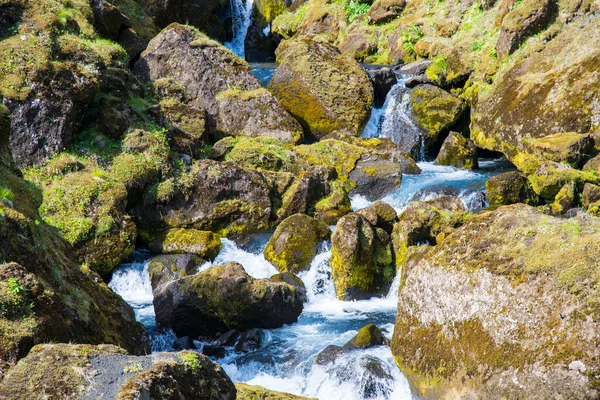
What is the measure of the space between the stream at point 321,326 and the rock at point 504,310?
1.35 m

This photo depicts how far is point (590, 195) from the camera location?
1419 cm

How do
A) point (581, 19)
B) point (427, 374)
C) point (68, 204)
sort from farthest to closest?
1. point (581, 19)
2. point (68, 204)
3. point (427, 374)

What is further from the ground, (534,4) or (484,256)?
(534,4)

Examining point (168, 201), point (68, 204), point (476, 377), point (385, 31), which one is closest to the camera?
point (476, 377)

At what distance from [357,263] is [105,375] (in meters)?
9.41

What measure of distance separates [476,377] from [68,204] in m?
11.7

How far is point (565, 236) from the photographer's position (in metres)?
7.18

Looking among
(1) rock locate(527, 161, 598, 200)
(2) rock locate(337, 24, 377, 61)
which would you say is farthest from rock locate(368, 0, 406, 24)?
(1) rock locate(527, 161, 598, 200)

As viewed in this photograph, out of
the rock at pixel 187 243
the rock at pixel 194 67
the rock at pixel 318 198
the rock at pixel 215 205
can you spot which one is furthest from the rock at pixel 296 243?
the rock at pixel 194 67

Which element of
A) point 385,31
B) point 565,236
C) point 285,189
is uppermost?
point 385,31

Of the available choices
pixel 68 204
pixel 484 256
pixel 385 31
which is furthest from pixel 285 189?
pixel 385 31

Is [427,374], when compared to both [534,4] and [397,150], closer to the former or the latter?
[397,150]

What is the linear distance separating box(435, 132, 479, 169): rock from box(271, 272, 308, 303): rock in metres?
8.33

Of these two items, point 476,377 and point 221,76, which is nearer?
point 476,377
